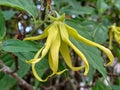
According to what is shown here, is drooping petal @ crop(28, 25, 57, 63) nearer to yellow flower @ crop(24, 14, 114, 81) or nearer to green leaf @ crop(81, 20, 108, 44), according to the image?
yellow flower @ crop(24, 14, 114, 81)

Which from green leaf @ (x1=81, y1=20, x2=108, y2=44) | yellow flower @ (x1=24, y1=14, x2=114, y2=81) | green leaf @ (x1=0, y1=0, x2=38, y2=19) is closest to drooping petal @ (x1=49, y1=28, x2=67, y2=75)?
yellow flower @ (x1=24, y1=14, x2=114, y2=81)

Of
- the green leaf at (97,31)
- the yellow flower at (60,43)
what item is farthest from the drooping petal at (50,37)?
the green leaf at (97,31)

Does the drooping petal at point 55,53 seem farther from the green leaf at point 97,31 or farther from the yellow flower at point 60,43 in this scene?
the green leaf at point 97,31

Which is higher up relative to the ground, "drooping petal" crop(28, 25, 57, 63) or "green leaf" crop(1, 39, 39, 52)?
"drooping petal" crop(28, 25, 57, 63)

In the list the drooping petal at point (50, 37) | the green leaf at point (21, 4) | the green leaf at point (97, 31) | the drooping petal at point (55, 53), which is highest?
the green leaf at point (21, 4)

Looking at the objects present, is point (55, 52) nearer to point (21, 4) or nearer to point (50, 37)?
point (50, 37)

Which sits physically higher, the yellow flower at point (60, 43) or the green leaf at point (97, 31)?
the yellow flower at point (60, 43)

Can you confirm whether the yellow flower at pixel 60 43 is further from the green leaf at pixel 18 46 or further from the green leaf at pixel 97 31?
the green leaf at pixel 97 31

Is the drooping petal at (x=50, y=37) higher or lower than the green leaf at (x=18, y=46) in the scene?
higher

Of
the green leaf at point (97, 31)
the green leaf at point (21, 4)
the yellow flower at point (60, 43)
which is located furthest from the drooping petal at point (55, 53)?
the green leaf at point (97, 31)

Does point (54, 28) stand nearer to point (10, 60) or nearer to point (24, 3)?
point (24, 3)

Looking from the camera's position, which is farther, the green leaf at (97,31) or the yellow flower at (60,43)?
the green leaf at (97,31)

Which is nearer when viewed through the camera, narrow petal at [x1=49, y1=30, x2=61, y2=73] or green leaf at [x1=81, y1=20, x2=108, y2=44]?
narrow petal at [x1=49, y1=30, x2=61, y2=73]

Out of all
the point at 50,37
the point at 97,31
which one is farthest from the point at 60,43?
the point at 97,31
